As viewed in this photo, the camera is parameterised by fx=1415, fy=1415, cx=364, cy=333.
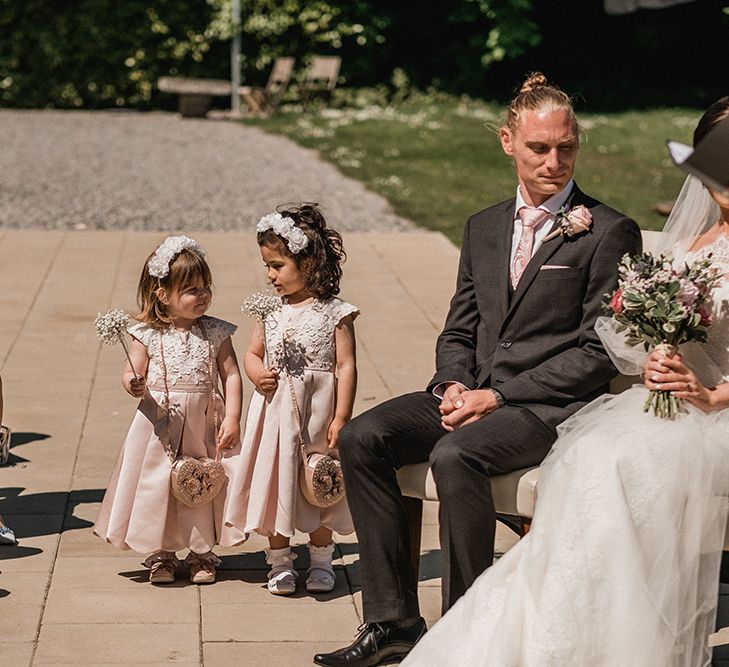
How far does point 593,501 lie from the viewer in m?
3.78

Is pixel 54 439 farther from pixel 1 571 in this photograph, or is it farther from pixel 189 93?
pixel 189 93

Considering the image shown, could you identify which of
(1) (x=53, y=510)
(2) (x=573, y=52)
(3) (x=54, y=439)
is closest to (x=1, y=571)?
(1) (x=53, y=510)

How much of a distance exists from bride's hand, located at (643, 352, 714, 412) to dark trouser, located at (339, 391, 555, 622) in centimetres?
44

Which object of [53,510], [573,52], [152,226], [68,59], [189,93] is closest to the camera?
[53,510]

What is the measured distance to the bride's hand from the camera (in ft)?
13.1

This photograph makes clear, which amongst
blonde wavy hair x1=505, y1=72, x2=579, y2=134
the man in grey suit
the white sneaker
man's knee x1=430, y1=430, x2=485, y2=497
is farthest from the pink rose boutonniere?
the white sneaker

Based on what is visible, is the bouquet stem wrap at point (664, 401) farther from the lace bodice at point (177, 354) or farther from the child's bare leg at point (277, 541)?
the lace bodice at point (177, 354)

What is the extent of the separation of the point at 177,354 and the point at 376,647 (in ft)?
4.24

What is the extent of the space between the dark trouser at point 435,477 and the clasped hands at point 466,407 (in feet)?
0.17

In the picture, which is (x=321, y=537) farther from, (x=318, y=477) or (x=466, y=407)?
(x=466, y=407)

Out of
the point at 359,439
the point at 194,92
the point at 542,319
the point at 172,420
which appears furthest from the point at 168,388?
the point at 194,92

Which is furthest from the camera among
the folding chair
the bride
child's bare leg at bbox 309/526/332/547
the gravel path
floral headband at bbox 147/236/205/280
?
the folding chair

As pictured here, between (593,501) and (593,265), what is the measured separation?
97 centimetres

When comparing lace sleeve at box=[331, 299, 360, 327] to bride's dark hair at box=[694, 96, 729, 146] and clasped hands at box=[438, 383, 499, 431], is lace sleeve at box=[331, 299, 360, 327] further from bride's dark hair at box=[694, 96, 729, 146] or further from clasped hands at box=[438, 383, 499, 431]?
bride's dark hair at box=[694, 96, 729, 146]
